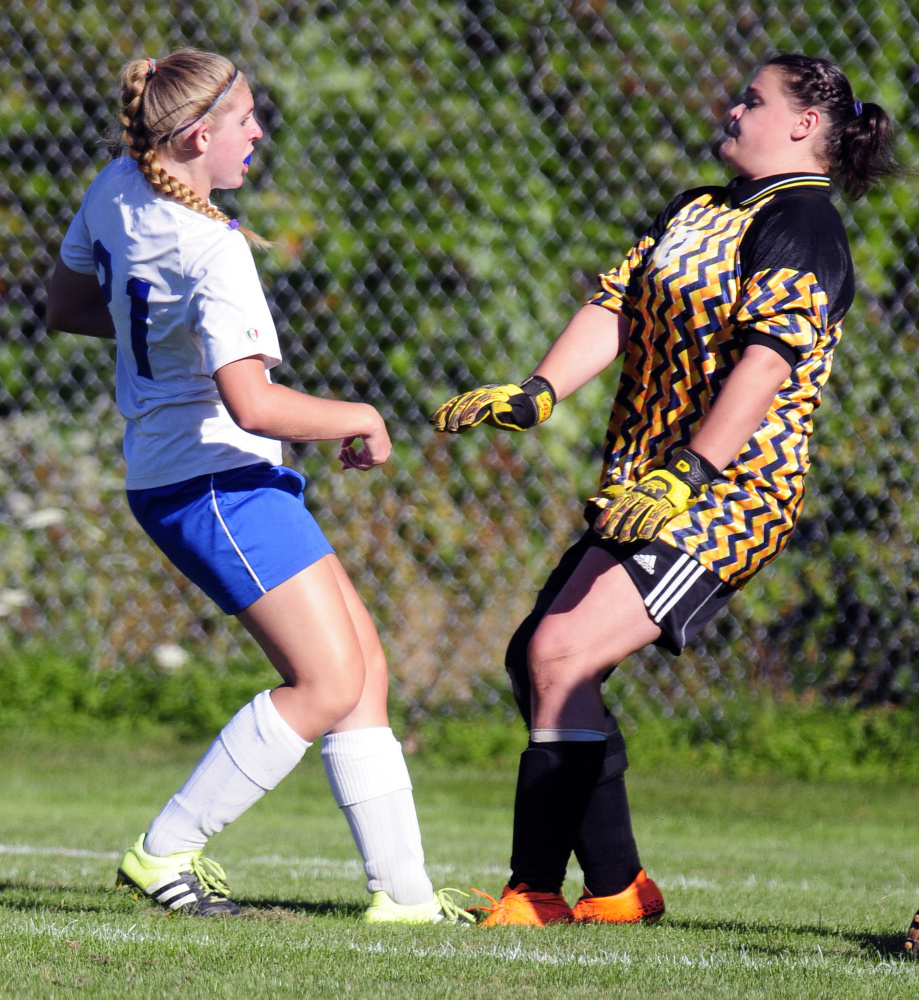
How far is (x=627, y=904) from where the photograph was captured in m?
2.98

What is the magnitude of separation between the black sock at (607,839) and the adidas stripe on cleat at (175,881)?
778 millimetres

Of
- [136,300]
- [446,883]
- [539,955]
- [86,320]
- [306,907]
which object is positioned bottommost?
[446,883]

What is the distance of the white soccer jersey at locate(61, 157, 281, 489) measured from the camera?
2645 mm

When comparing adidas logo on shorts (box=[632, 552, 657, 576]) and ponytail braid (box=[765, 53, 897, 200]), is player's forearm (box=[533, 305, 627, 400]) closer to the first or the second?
adidas logo on shorts (box=[632, 552, 657, 576])

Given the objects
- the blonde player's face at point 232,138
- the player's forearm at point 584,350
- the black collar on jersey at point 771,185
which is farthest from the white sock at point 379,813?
the black collar on jersey at point 771,185

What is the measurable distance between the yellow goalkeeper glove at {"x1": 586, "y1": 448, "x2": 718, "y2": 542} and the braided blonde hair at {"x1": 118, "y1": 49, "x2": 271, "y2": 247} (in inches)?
39.0

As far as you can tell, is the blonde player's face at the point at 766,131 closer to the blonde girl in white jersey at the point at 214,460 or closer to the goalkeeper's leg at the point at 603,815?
the goalkeeper's leg at the point at 603,815

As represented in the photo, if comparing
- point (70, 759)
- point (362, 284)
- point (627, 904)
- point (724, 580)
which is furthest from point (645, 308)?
point (70, 759)

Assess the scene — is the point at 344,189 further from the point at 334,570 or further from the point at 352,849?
the point at 334,570

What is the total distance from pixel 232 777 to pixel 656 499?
3.46 ft

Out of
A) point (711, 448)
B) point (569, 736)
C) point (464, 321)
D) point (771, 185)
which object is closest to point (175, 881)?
point (569, 736)

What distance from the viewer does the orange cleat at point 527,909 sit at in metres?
2.88

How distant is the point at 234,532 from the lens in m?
2.75

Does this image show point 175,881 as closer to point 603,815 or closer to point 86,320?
point 603,815
